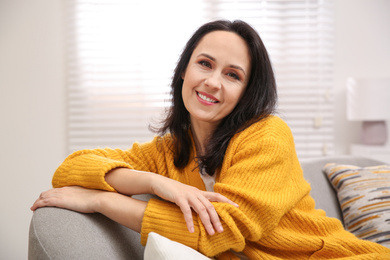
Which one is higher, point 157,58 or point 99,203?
point 157,58

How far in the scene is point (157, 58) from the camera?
3402 mm

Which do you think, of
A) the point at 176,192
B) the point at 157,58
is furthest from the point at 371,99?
the point at 176,192

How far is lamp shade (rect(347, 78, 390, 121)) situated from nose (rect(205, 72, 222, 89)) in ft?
6.74

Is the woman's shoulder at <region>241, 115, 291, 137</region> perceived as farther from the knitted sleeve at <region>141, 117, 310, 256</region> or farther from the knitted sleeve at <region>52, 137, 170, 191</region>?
the knitted sleeve at <region>52, 137, 170, 191</region>

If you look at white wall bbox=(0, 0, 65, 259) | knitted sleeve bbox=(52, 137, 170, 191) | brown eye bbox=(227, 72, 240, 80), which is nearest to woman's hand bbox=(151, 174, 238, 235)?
knitted sleeve bbox=(52, 137, 170, 191)

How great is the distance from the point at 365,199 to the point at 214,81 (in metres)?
0.99

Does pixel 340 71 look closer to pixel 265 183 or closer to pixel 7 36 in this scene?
pixel 265 183

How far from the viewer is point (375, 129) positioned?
309 cm

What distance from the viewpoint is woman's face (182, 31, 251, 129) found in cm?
132

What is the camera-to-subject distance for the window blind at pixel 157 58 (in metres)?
3.35

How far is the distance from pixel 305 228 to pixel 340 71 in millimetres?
2449

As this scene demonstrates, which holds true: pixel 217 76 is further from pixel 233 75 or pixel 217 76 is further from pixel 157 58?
pixel 157 58

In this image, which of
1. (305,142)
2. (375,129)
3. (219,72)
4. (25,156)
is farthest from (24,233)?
(375,129)

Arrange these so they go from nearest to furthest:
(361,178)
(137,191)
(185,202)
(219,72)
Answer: (185,202) < (137,191) < (219,72) < (361,178)
